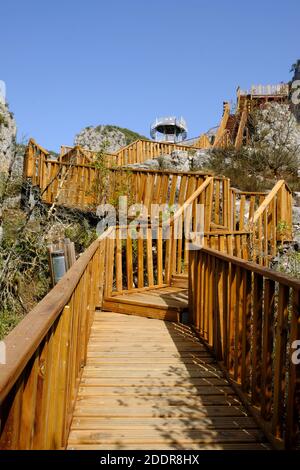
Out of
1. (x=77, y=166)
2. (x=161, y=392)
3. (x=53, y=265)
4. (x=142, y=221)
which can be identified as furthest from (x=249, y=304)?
(x=77, y=166)

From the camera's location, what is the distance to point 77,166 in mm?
11070

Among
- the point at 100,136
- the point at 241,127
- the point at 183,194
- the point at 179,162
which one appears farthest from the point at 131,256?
the point at 100,136

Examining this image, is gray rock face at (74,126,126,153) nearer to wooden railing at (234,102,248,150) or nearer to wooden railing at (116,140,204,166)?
wooden railing at (234,102,248,150)

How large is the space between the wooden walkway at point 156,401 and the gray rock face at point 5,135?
1543 cm

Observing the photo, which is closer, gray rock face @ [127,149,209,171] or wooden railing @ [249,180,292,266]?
wooden railing @ [249,180,292,266]

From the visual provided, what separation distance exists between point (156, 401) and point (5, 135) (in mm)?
18404

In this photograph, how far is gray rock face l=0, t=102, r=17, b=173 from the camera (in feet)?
59.4

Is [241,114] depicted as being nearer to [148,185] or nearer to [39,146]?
[39,146]

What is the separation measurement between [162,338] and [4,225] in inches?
289

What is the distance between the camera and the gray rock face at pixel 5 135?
18094 millimetres

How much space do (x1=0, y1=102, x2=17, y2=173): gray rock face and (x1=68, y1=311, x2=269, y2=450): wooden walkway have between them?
50.6ft

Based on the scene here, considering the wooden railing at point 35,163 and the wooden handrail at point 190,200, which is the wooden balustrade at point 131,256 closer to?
the wooden handrail at point 190,200

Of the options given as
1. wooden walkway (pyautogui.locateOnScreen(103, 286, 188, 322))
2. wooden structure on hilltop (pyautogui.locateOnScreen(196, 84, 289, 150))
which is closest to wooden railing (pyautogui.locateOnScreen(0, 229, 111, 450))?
wooden walkway (pyautogui.locateOnScreen(103, 286, 188, 322))
